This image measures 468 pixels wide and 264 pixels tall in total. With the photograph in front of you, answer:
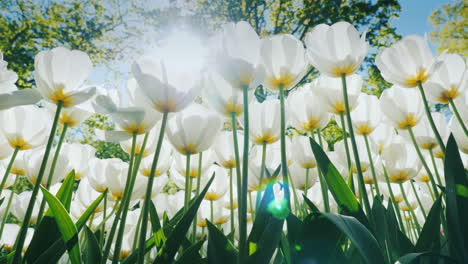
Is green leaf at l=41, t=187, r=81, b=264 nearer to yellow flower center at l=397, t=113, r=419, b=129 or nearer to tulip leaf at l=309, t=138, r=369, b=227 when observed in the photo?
tulip leaf at l=309, t=138, r=369, b=227

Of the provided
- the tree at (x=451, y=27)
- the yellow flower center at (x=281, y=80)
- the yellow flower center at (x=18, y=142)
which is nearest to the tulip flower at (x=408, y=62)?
the yellow flower center at (x=281, y=80)

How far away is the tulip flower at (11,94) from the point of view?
2.35 feet

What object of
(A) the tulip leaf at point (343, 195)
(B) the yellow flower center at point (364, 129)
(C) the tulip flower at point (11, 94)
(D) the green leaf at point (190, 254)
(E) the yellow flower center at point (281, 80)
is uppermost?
(E) the yellow flower center at point (281, 80)

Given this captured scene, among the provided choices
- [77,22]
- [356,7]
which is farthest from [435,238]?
[77,22]

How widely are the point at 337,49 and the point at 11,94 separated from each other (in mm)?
813

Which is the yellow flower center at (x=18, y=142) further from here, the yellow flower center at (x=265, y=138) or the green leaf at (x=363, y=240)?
the green leaf at (x=363, y=240)

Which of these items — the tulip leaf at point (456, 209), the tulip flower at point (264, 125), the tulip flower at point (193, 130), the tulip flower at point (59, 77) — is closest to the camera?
the tulip leaf at point (456, 209)

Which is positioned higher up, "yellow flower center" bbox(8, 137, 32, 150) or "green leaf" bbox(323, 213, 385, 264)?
"yellow flower center" bbox(8, 137, 32, 150)

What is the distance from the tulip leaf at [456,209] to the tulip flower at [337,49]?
1.13ft

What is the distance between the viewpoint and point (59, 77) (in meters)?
0.84

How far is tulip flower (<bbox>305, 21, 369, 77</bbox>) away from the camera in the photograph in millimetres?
953

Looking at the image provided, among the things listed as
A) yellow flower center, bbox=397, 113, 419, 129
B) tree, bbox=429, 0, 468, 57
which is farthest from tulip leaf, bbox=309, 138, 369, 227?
tree, bbox=429, 0, 468, 57

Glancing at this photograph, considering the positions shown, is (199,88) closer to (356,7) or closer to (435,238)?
(435,238)

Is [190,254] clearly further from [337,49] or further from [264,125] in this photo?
[337,49]
